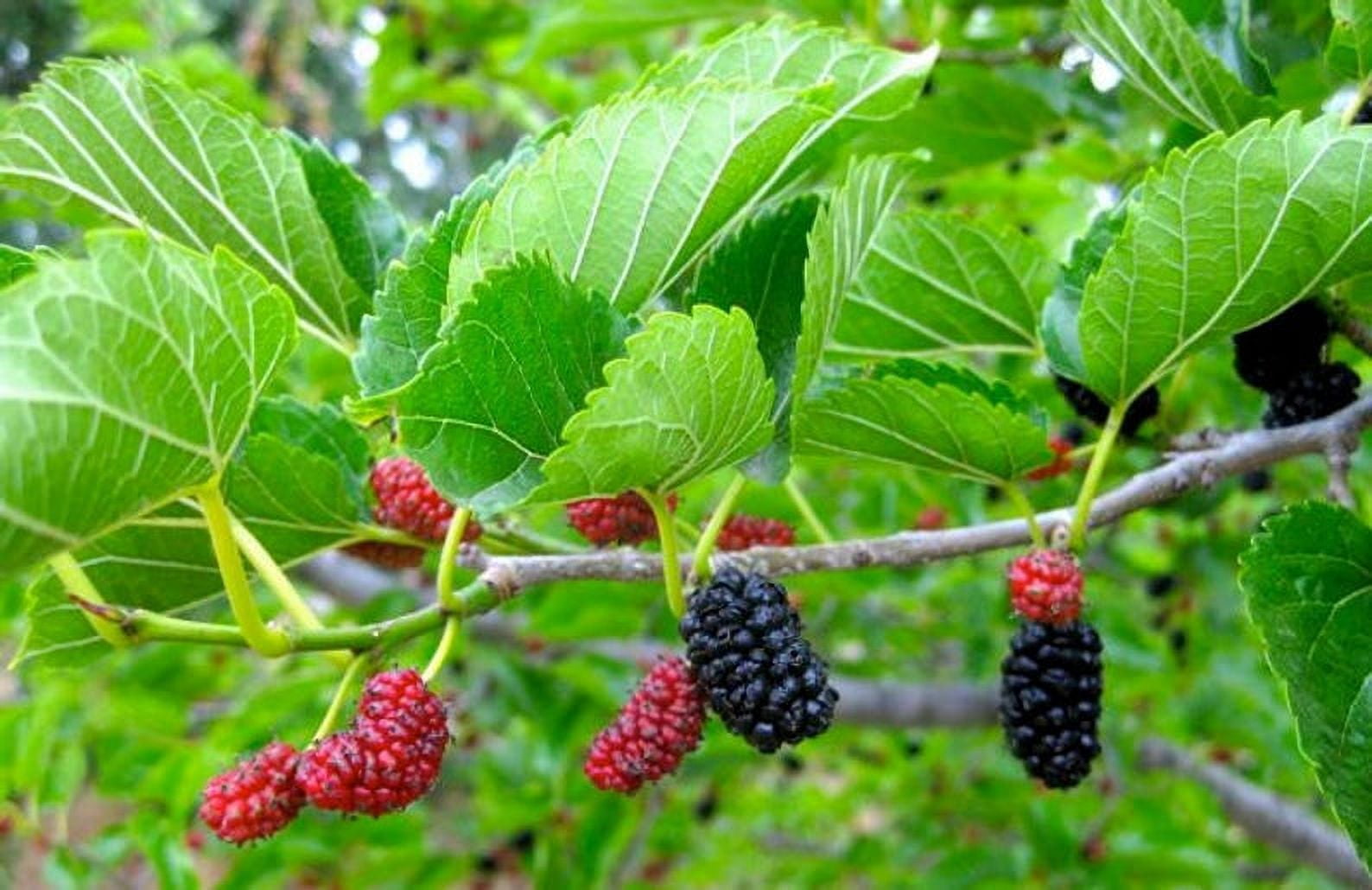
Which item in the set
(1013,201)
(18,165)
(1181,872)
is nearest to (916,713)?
(1181,872)

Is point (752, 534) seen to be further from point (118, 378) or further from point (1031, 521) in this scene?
point (118, 378)

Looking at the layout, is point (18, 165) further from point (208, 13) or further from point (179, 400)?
point (208, 13)

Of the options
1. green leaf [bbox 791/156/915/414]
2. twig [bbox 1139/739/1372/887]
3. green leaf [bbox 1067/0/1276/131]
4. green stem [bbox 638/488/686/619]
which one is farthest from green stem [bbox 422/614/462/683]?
twig [bbox 1139/739/1372/887]

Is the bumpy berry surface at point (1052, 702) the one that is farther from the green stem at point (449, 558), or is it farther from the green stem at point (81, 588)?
the green stem at point (81, 588)

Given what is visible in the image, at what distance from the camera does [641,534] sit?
2.64ft

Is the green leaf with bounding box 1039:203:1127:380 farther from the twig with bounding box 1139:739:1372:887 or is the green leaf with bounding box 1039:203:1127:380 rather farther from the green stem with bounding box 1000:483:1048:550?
the twig with bounding box 1139:739:1372:887

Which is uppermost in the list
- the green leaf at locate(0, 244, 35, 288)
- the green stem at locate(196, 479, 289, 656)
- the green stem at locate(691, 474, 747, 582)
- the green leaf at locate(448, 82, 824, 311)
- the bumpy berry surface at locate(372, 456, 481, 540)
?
the green leaf at locate(0, 244, 35, 288)

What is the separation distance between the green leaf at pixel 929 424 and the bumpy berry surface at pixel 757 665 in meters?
0.10

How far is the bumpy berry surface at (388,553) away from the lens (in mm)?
855

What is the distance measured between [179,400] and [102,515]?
0.06 metres

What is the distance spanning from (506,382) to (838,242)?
18cm

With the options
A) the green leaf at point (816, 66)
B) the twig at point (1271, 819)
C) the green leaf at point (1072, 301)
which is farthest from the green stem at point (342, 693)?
the twig at point (1271, 819)

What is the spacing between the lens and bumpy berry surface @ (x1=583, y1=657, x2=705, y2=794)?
0.69 m

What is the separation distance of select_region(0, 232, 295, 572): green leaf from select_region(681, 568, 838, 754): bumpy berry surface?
260mm
